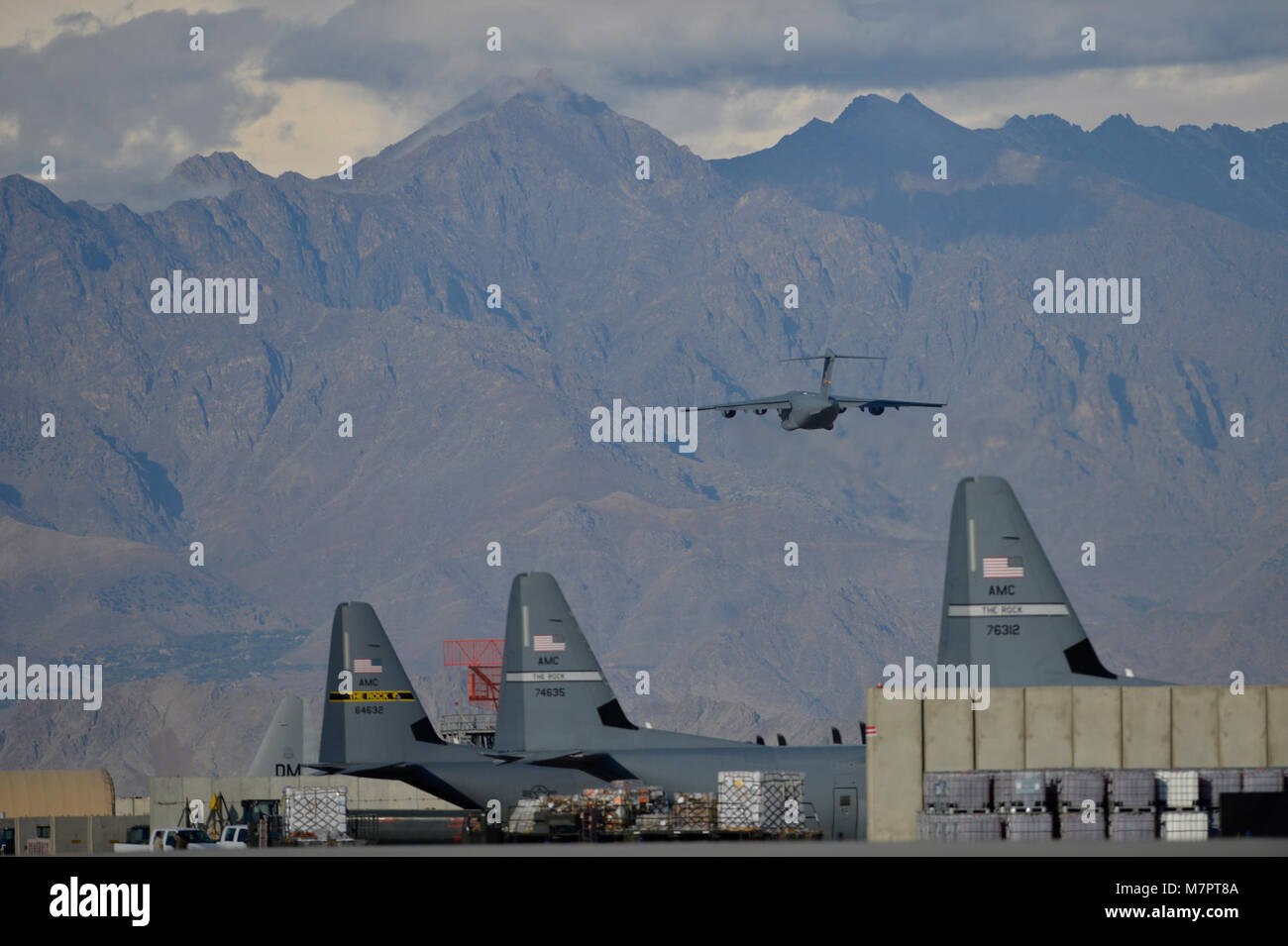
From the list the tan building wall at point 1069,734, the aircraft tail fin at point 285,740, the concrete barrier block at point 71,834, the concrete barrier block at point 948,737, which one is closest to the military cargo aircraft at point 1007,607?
the tan building wall at point 1069,734

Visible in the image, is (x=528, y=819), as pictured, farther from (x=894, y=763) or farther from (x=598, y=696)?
(x=598, y=696)

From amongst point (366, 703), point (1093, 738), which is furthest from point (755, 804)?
point (366, 703)

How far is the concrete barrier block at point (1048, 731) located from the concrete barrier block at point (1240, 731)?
14.2 ft

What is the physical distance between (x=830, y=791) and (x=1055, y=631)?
1056cm

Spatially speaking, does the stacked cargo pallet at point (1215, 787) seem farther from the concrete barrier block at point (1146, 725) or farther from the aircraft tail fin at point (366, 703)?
the aircraft tail fin at point (366, 703)

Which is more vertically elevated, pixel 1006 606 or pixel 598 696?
pixel 1006 606

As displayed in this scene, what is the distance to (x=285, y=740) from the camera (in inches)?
5212

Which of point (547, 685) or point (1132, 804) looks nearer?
point (1132, 804)

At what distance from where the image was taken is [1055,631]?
65375 millimetres

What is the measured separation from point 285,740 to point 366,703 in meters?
41.5

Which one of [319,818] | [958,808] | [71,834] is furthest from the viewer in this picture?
[71,834]
